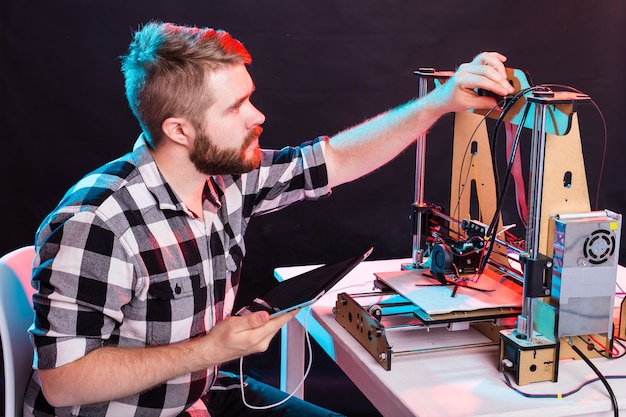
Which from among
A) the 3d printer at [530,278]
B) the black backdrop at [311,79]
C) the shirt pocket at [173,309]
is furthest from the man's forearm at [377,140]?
the black backdrop at [311,79]

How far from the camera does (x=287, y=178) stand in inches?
80.1

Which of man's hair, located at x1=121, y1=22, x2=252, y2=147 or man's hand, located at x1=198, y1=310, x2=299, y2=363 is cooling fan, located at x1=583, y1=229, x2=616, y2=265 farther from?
man's hair, located at x1=121, y1=22, x2=252, y2=147

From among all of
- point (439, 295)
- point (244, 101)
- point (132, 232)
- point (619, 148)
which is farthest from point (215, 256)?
point (619, 148)

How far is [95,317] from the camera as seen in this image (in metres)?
1.52

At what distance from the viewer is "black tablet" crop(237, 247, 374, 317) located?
5.13 ft

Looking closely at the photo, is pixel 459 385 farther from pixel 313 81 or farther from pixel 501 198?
pixel 313 81

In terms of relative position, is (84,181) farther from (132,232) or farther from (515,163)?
(515,163)

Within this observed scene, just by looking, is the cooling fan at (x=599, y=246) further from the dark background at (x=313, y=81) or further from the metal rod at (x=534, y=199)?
the dark background at (x=313, y=81)

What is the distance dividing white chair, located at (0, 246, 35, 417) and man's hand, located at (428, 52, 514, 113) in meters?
0.99

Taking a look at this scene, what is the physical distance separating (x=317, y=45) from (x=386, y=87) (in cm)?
33

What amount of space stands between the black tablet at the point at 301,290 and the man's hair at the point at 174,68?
406mm

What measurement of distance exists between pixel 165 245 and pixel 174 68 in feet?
1.23

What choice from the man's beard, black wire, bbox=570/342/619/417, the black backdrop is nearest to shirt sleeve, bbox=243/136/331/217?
the man's beard

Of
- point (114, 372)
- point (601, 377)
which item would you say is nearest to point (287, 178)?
point (114, 372)
